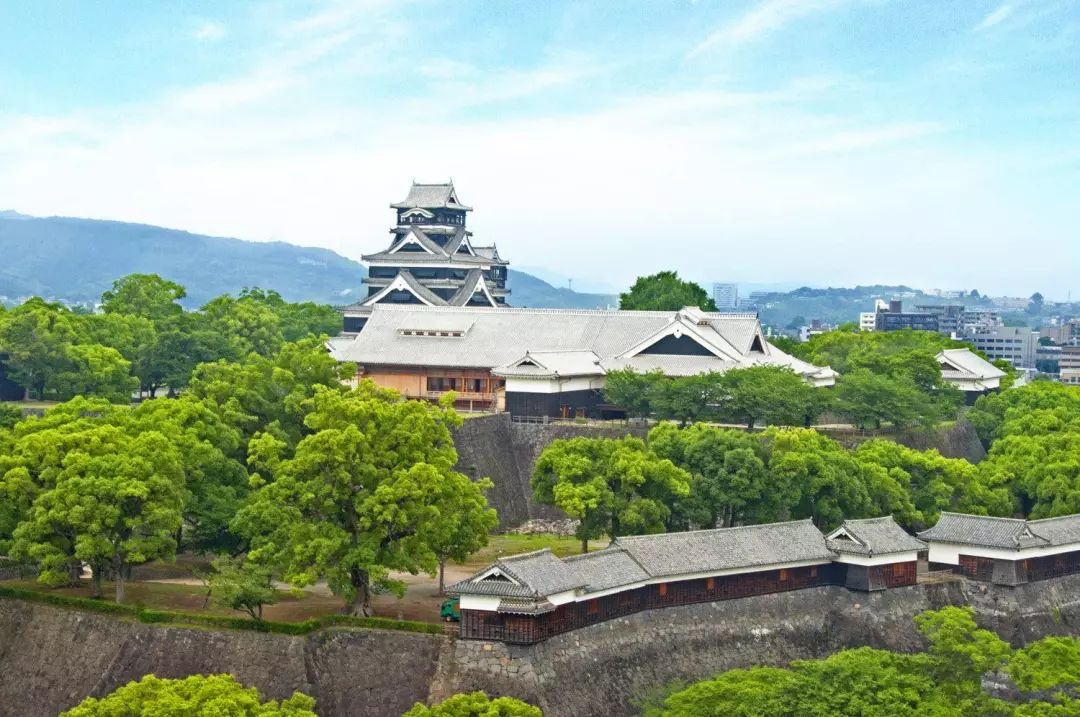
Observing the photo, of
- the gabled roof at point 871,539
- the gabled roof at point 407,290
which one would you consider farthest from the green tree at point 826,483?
the gabled roof at point 407,290

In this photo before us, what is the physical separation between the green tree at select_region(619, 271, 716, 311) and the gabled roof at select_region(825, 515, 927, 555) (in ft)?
90.9

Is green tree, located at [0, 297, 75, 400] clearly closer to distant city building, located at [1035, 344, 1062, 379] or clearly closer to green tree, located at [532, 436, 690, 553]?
green tree, located at [532, 436, 690, 553]

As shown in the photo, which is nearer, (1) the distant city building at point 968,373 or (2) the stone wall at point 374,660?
(2) the stone wall at point 374,660

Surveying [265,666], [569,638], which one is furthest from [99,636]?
[569,638]

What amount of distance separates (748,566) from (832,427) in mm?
16891

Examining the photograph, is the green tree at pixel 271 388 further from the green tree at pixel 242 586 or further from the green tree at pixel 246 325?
the green tree at pixel 246 325

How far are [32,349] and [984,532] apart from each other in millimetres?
31091

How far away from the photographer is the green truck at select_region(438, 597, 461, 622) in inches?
1232

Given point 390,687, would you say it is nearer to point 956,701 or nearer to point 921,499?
point 956,701

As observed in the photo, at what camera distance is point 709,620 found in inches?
1362

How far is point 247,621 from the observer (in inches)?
1236

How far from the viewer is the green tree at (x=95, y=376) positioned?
161 feet

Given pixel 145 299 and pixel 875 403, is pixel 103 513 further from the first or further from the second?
pixel 145 299

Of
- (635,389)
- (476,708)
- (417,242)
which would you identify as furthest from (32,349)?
(476,708)
